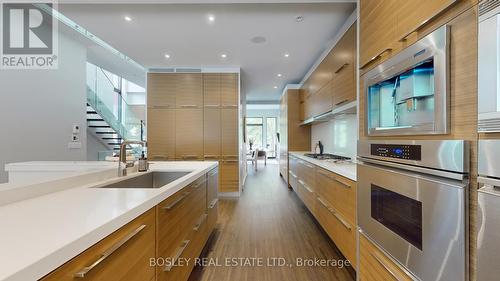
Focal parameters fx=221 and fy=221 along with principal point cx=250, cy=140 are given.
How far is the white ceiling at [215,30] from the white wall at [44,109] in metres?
0.98

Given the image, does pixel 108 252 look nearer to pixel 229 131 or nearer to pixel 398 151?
pixel 398 151

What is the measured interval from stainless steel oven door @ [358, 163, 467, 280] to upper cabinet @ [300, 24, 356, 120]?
1.17 m

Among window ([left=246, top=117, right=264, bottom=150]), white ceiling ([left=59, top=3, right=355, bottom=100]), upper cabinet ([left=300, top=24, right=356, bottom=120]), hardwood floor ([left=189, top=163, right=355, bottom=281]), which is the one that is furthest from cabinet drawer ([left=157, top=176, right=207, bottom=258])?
window ([left=246, top=117, right=264, bottom=150])

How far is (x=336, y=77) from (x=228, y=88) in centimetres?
250

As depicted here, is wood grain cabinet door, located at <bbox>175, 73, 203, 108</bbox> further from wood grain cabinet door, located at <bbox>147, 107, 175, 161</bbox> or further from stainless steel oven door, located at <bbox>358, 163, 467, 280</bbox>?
stainless steel oven door, located at <bbox>358, 163, 467, 280</bbox>

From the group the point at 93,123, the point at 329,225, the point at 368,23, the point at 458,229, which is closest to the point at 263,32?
the point at 368,23

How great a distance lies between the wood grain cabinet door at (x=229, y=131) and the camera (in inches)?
187

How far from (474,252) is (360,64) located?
1.39 meters

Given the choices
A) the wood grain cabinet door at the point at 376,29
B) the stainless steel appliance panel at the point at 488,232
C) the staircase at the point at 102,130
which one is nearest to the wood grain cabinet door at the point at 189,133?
the staircase at the point at 102,130

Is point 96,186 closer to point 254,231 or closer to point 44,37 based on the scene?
point 254,231

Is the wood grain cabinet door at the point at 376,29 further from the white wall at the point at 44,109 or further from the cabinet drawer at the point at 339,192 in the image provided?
the white wall at the point at 44,109

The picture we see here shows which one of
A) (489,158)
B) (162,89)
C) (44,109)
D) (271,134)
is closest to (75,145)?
(44,109)

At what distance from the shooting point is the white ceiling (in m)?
2.64

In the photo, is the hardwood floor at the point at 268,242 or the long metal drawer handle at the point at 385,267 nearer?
the long metal drawer handle at the point at 385,267
